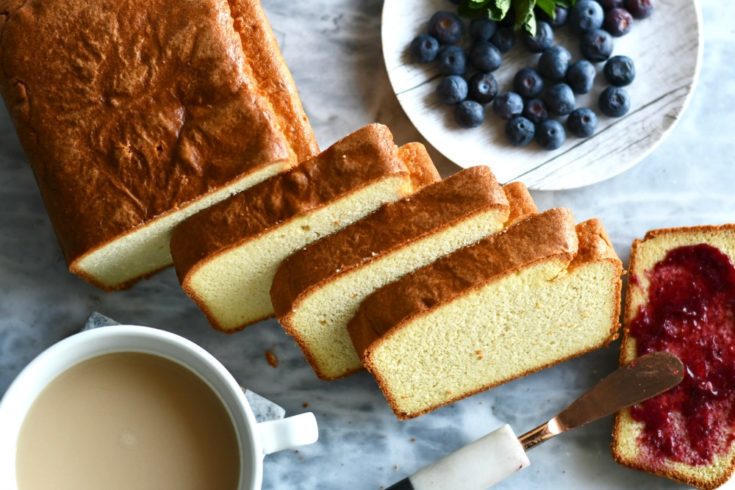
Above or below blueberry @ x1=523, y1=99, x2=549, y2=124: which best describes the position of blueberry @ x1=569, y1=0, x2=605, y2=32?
above

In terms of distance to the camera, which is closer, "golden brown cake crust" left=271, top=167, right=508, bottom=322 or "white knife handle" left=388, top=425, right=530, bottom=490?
"golden brown cake crust" left=271, top=167, right=508, bottom=322

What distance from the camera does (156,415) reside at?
7.93 feet

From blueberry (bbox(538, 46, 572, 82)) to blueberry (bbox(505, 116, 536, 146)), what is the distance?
0.17 m

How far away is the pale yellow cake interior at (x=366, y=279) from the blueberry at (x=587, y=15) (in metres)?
0.78

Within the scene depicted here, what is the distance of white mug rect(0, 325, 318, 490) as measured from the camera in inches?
91.4

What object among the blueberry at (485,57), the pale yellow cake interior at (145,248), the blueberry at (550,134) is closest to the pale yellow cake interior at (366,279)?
the pale yellow cake interior at (145,248)

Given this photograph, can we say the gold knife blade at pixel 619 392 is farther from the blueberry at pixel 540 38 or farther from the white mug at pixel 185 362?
the blueberry at pixel 540 38

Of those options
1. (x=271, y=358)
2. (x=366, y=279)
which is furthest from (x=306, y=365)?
(x=366, y=279)

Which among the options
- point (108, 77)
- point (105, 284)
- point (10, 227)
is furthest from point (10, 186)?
point (108, 77)

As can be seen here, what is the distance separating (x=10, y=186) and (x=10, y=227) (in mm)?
132

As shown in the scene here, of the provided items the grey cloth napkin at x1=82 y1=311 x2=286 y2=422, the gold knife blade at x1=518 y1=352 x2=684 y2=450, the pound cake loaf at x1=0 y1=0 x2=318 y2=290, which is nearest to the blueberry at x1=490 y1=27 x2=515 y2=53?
the pound cake loaf at x1=0 y1=0 x2=318 y2=290

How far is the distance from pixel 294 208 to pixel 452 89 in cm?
74

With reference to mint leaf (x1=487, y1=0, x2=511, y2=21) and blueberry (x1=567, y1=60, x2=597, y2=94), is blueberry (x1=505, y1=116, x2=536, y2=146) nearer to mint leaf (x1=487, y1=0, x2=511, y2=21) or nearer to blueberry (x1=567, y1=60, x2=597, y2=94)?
blueberry (x1=567, y1=60, x2=597, y2=94)

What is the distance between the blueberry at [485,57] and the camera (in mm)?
2965
